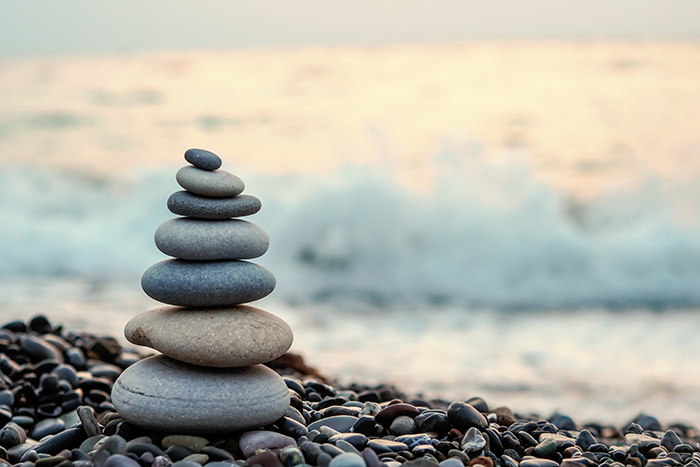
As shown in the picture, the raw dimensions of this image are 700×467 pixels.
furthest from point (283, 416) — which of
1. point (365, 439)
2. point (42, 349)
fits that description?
point (42, 349)

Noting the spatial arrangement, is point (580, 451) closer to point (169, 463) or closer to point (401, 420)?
point (401, 420)

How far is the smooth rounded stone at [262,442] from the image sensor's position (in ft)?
14.5

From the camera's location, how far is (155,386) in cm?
457

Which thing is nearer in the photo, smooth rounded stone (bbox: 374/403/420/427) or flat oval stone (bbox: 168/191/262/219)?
flat oval stone (bbox: 168/191/262/219)

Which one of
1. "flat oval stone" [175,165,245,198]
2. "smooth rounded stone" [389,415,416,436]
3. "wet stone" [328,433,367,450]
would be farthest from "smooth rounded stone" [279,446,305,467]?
"flat oval stone" [175,165,245,198]

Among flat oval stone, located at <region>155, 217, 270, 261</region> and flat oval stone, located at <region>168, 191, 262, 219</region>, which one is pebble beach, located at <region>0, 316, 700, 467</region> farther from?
flat oval stone, located at <region>168, 191, 262, 219</region>

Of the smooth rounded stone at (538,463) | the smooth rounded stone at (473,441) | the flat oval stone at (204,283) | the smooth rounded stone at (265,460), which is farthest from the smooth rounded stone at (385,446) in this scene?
the flat oval stone at (204,283)

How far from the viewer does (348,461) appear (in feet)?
13.0

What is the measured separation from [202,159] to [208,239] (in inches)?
24.5

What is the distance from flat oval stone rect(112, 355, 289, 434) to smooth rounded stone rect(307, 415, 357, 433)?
1.01 feet

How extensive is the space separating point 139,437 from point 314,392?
1829 mm

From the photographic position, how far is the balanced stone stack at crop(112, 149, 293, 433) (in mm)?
4516

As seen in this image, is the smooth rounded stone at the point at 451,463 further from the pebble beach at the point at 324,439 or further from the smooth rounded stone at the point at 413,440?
the smooth rounded stone at the point at 413,440

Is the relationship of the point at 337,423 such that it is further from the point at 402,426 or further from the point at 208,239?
the point at 208,239
